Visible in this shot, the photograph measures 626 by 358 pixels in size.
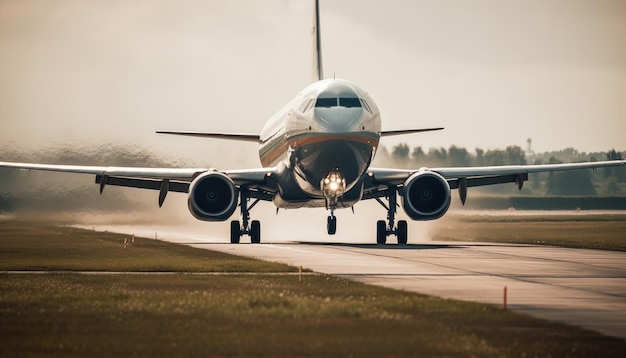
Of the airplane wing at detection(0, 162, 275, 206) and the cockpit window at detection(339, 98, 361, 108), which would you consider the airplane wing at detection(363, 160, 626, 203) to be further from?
the cockpit window at detection(339, 98, 361, 108)

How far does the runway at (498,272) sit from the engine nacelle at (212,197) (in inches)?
52.1

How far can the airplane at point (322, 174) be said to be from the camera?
42.7 meters

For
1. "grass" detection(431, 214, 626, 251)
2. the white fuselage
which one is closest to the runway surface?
the white fuselage

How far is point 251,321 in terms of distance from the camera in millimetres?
18750

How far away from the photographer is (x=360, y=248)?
43719 mm

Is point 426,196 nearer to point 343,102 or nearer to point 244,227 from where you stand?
point 343,102

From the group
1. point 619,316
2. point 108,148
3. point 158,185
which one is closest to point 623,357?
point 619,316

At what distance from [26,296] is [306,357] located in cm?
934

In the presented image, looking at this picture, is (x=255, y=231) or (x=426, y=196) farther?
(x=255, y=231)

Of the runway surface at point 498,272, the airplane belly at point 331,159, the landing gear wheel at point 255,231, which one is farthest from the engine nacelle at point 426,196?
the landing gear wheel at point 255,231

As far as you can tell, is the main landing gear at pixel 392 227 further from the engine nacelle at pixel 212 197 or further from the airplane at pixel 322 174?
the engine nacelle at pixel 212 197

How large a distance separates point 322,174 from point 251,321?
82.8 ft

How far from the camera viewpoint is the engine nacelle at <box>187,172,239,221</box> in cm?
4519

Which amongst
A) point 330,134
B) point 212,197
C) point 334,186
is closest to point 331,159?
point 330,134
